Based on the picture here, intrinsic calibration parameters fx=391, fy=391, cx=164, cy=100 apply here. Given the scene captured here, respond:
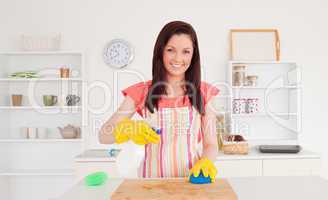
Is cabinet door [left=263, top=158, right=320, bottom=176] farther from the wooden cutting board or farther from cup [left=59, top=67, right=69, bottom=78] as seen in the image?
cup [left=59, top=67, right=69, bottom=78]

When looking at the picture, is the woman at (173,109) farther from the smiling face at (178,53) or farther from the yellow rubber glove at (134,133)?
the yellow rubber glove at (134,133)

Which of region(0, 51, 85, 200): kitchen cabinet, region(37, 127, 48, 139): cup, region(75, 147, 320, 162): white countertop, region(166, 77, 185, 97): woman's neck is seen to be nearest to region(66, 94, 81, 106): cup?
region(0, 51, 85, 200): kitchen cabinet

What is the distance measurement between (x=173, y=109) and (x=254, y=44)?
1800 mm

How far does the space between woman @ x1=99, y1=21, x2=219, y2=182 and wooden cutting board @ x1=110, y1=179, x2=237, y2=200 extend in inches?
8.9

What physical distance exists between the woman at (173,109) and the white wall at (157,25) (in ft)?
5.27

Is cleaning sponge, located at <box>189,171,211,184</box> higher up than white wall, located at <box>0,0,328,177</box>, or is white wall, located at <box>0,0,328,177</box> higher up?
white wall, located at <box>0,0,328,177</box>

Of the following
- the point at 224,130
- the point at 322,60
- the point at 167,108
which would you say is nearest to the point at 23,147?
the point at 224,130

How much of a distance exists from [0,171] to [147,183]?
7.29ft

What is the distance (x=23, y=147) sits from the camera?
3.37 m

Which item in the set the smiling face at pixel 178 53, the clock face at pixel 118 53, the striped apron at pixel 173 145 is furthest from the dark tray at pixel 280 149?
the smiling face at pixel 178 53

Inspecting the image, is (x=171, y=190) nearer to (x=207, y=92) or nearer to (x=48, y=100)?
(x=207, y=92)

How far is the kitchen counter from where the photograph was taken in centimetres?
131

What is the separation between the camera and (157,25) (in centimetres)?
334

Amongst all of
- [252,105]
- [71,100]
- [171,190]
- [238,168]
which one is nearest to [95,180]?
[171,190]
